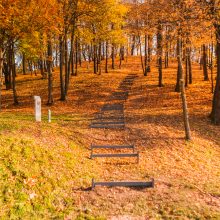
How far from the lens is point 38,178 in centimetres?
956

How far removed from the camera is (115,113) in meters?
20.4

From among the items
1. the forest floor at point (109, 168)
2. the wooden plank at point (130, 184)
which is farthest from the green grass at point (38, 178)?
the wooden plank at point (130, 184)

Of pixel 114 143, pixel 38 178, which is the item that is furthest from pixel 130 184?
pixel 114 143

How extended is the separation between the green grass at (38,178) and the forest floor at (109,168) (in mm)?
29

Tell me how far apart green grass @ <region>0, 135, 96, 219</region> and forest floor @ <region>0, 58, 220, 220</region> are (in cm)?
3

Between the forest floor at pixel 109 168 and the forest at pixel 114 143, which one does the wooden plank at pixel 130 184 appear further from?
the forest floor at pixel 109 168

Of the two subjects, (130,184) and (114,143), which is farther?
(114,143)

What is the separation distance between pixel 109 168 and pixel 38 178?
324 cm

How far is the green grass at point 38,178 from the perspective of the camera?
26.5 ft

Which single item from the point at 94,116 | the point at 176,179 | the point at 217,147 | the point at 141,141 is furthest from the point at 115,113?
the point at 176,179

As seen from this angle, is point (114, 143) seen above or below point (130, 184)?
above

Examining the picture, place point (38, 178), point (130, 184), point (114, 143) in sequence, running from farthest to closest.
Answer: point (114, 143) → point (130, 184) → point (38, 178)

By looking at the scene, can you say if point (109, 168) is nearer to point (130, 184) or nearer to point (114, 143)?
point (130, 184)

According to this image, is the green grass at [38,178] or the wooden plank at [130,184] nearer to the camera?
the green grass at [38,178]
